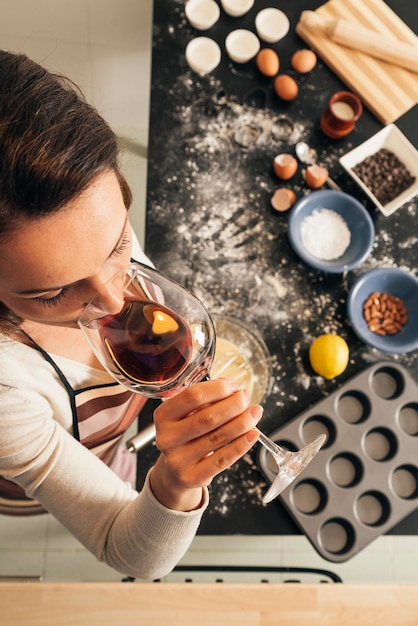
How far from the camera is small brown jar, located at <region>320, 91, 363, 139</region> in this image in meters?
1.34

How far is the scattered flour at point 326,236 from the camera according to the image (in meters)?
1.30

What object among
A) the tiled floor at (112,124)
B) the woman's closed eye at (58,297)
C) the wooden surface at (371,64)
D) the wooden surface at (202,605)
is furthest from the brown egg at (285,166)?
the wooden surface at (202,605)

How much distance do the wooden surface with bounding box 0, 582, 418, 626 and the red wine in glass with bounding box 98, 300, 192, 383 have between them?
389mm

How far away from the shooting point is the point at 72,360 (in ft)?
2.97

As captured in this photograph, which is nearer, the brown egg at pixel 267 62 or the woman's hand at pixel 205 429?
the woman's hand at pixel 205 429

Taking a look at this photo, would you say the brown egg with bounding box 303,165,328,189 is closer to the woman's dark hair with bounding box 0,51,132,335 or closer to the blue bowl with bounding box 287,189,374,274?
the blue bowl with bounding box 287,189,374,274

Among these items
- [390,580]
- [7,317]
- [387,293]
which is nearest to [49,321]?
[7,317]

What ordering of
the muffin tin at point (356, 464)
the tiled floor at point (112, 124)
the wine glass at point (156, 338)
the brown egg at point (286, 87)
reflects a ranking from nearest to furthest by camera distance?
1. the wine glass at point (156, 338)
2. the muffin tin at point (356, 464)
3. the brown egg at point (286, 87)
4. the tiled floor at point (112, 124)

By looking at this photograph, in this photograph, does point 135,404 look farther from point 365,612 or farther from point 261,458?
point 365,612

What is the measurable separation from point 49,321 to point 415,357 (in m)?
→ 0.86

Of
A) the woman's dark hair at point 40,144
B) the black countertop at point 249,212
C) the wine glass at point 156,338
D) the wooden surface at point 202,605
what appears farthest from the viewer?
the black countertop at point 249,212

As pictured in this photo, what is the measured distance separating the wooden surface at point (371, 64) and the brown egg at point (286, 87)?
0.13m

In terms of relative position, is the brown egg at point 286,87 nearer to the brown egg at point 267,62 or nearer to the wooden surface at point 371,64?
the brown egg at point 267,62

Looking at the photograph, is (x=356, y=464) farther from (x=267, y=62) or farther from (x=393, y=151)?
(x=267, y=62)
